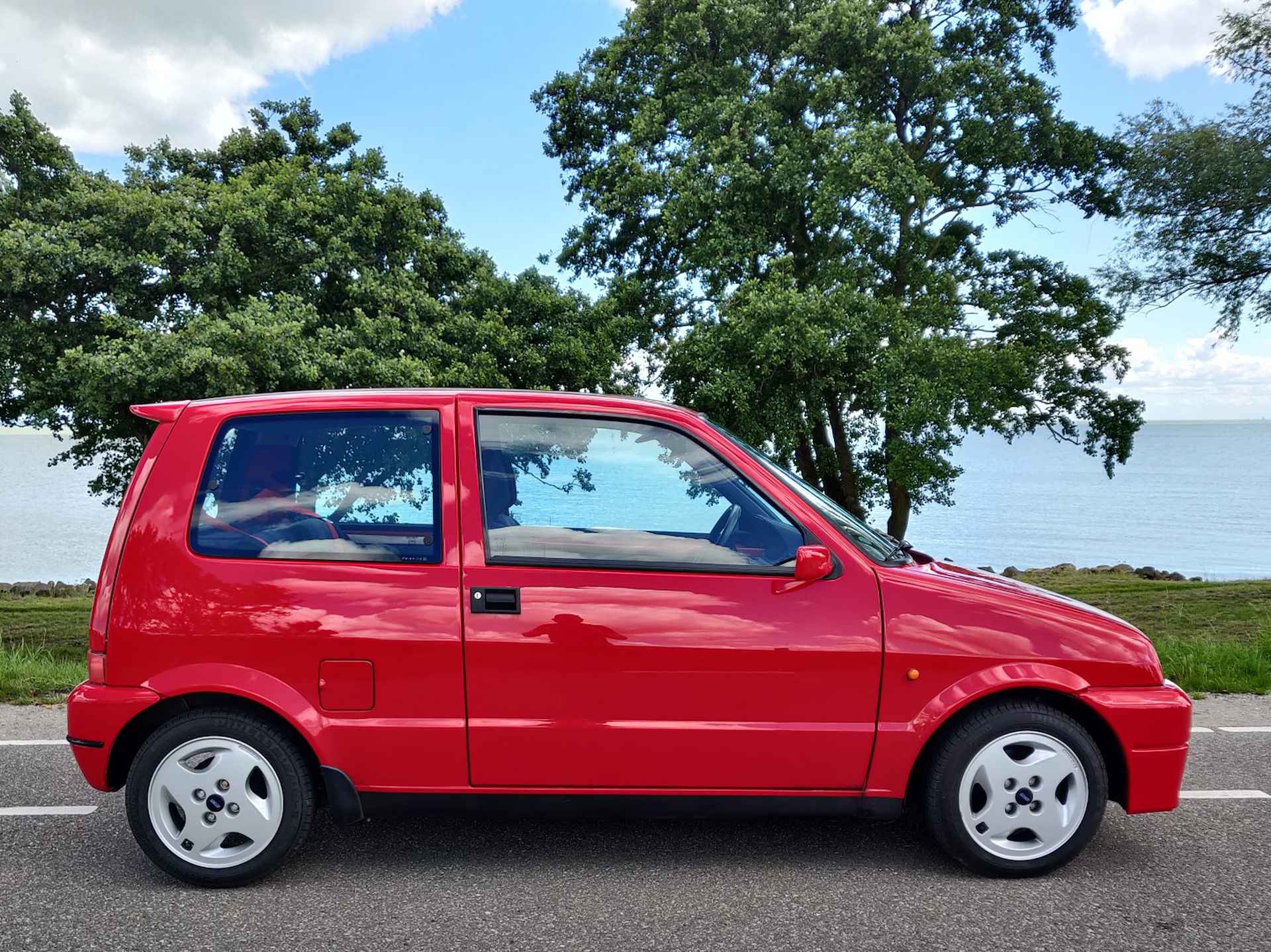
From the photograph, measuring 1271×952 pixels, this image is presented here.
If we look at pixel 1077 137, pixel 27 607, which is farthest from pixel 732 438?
pixel 27 607

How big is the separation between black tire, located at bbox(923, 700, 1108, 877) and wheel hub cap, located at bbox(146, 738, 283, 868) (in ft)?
7.79

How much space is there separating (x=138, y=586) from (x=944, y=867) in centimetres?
314

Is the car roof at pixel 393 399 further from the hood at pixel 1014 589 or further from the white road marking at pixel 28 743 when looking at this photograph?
the white road marking at pixel 28 743

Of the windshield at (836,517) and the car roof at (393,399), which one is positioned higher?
the car roof at (393,399)

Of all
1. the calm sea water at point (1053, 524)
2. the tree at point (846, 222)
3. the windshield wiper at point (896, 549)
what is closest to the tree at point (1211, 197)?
the tree at point (846, 222)

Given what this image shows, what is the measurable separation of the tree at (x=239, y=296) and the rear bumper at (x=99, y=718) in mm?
8911

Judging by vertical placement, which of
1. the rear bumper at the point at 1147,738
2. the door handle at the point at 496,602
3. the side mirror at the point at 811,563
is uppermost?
the side mirror at the point at 811,563

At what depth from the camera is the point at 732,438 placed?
3908 mm

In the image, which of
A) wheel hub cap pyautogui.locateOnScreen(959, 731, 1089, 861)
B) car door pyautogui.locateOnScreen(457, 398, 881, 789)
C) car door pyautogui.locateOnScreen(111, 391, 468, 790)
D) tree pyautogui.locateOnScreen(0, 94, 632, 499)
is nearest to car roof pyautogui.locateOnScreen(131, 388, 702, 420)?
car door pyautogui.locateOnScreen(111, 391, 468, 790)

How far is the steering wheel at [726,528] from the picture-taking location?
3.67 m

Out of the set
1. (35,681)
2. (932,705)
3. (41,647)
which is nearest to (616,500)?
(932,705)

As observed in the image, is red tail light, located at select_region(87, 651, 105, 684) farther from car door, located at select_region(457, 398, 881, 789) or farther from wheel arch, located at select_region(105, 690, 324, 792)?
car door, located at select_region(457, 398, 881, 789)

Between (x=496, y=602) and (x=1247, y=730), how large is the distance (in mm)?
4706

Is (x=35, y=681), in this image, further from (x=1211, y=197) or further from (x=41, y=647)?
(x=1211, y=197)
